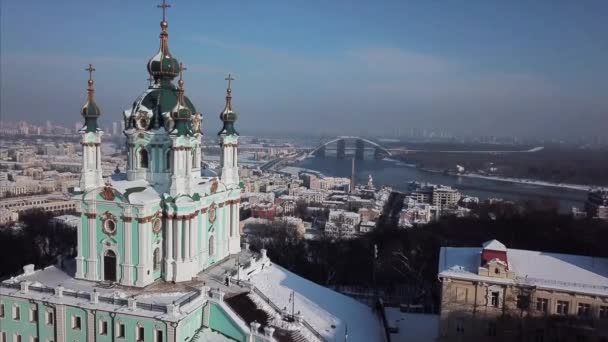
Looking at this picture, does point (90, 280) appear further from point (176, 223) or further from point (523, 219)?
point (523, 219)

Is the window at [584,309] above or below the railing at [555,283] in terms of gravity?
below

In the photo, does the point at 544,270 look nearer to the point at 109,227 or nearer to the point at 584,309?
the point at 584,309

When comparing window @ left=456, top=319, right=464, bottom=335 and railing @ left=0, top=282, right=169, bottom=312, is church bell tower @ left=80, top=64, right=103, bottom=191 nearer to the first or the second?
railing @ left=0, top=282, right=169, bottom=312

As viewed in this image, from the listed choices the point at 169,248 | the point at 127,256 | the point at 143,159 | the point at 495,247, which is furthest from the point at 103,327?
the point at 495,247

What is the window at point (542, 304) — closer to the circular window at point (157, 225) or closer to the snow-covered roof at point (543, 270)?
the snow-covered roof at point (543, 270)

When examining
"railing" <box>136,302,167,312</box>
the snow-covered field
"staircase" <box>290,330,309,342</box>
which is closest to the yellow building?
"staircase" <box>290,330,309,342</box>

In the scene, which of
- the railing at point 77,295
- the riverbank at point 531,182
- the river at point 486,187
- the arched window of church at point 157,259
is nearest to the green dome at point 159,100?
the arched window of church at point 157,259
